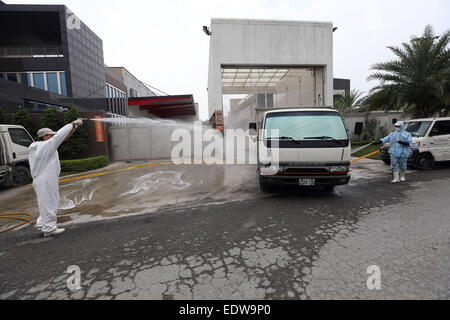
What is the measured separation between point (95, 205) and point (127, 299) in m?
4.27

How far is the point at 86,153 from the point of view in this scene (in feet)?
40.3

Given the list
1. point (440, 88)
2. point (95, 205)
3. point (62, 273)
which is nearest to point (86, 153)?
point (95, 205)

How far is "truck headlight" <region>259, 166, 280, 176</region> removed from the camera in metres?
5.28

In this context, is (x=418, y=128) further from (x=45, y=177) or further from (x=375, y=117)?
(x=375, y=117)

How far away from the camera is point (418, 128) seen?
8805mm

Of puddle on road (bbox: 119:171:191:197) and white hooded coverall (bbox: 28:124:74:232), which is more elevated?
white hooded coverall (bbox: 28:124:74:232)

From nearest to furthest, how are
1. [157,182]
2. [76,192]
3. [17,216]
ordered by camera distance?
1. [17,216]
2. [76,192]
3. [157,182]

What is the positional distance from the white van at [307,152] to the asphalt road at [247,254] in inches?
23.3

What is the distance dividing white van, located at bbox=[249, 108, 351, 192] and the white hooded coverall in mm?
4121

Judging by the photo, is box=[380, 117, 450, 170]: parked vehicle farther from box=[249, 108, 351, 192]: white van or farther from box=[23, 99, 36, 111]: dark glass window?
box=[23, 99, 36, 111]: dark glass window

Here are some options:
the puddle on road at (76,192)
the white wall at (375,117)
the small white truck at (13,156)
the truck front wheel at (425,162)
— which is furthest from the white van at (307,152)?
the white wall at (375,117)

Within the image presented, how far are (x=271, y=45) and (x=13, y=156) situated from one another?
12668mm

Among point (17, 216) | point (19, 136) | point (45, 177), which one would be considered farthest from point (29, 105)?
point (45, 177)

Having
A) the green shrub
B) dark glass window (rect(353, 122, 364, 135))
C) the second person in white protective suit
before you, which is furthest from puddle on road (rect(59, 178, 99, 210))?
dark glass window (rect(353, 122, 364, 135))
